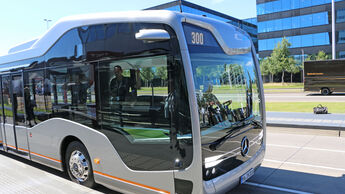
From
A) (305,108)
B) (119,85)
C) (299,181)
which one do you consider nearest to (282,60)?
(305,108)

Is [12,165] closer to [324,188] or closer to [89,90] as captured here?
[89,90]

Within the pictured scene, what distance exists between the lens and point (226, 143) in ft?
12.6

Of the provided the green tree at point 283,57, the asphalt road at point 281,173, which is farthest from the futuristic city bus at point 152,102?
the green tree at point 283,57

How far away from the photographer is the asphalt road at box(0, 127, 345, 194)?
15.8 feet

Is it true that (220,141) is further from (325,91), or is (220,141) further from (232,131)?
(325,91)

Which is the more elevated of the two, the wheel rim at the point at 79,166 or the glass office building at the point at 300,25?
the glass office building at the point at 300,25

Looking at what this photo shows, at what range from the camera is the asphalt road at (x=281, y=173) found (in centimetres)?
483

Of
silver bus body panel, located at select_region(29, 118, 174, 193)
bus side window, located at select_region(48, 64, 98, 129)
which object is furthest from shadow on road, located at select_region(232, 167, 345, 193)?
bus side window, located at select_region(48, 64, 98, 129)

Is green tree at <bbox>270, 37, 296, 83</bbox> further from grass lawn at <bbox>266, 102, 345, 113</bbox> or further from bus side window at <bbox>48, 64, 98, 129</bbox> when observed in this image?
bus side window at <bbox>48, 64, 98, 129</bbox>

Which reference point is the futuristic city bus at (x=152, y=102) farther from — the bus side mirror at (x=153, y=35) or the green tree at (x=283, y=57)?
the green tree at (x=283, y=57)

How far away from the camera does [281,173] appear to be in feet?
18.0

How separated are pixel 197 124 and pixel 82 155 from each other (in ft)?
8.20

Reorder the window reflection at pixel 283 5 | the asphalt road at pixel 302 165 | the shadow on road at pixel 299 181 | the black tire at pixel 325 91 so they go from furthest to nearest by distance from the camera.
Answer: the window reflection at pixel 283 5 → the black tire at pixel 325 91 → the asphalt road at pixel 302 165 → the shadow on road at pixel 299 181

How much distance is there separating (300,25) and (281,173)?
5279 cm
